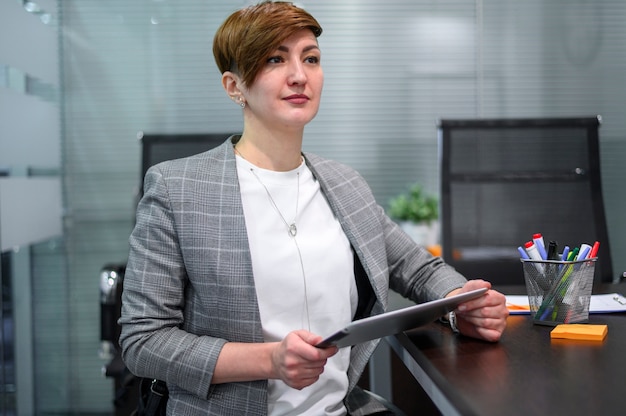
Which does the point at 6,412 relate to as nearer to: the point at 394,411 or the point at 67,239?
the point at 67,239

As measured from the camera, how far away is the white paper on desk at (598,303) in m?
1.43

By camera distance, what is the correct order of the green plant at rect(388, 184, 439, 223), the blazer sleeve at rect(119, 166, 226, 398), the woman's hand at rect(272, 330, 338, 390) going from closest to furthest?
the woman's hand at rect(272, 330, 338, 390)
the blazer sleeve at rect(119, 166, 226, 398)
the green plant at rect(388, 184, 439, 223)

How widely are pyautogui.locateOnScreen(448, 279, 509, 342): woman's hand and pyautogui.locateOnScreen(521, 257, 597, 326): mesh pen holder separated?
0.13 meters

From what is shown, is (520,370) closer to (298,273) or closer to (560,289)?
(560,289)

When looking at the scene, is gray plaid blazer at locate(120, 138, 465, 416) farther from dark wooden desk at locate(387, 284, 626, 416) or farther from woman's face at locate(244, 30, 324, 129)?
dark wooden desk at locate(387, 284, 626, 416)

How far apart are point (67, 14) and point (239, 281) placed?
8.62ft

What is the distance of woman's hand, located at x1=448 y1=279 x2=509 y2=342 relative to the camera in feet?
3.91

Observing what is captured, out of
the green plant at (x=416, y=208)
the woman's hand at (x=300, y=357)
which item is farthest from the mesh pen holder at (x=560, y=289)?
the green plant at (x=416, y=208)

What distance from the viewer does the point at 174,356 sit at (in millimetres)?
1146

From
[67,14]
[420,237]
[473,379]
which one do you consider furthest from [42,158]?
[473,379]

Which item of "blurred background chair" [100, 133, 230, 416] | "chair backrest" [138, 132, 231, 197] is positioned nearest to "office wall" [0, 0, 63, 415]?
"blurred background chair" [100, 133, 230, 416]

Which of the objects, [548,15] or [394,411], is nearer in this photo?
[394,411]

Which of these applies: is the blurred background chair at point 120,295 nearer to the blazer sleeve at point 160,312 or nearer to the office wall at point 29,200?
the office wall at point 29,200

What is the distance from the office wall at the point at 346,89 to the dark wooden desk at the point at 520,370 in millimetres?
2287
